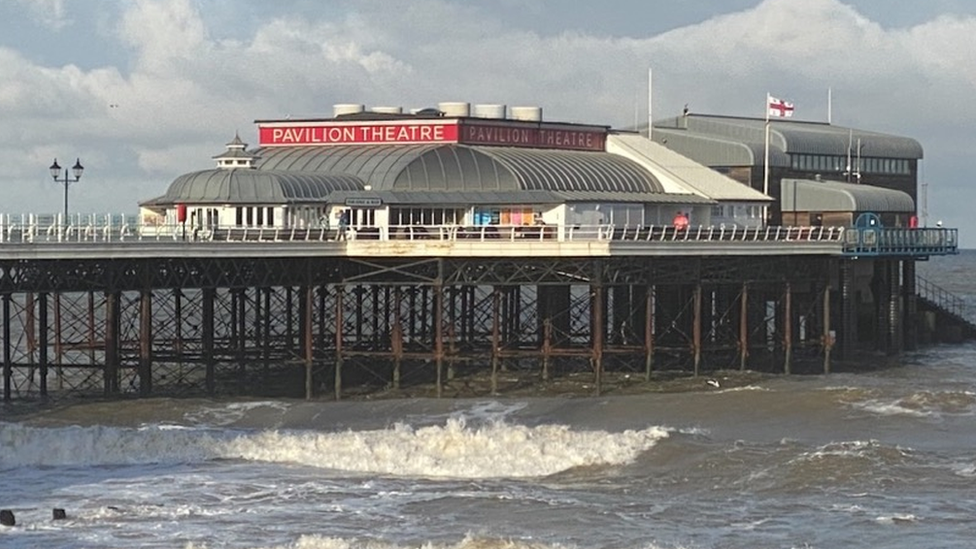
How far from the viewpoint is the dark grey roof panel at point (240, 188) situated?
67875 mm

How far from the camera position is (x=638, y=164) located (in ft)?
269

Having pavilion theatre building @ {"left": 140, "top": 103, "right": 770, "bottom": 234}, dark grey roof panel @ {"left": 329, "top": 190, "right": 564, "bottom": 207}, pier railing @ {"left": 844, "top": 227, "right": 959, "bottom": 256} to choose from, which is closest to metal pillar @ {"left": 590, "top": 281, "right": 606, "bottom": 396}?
pavilion theatre building @ {"left": 140, "top": 103, "right": 770, "bottom": 234}

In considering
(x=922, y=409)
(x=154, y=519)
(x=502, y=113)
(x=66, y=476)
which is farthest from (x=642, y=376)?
(x=154, y=519)

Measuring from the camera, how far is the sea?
132 ft

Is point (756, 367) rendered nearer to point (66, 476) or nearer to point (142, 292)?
point (142, 292)

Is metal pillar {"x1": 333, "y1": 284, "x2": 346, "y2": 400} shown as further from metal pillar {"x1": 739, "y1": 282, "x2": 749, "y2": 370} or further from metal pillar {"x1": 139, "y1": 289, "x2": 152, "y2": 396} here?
metal pillar {"x1": 739, "y1": 282, "x2": 749, "y2": 370}

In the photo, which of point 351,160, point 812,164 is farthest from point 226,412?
point 812,164

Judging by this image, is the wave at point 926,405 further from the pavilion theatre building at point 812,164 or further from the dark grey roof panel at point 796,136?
the dark grey roof panel at point 796,136

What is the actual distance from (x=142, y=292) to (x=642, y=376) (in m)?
18.2

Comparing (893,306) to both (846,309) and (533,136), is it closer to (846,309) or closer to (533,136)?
(846,309)

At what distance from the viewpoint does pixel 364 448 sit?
51.0 metres

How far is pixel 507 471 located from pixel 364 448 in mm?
4133

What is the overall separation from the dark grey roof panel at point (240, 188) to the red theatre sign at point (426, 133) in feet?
28.5

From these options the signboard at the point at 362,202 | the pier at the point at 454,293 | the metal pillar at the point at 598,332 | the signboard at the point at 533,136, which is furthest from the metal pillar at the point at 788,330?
the signboard at the point at 362,202
